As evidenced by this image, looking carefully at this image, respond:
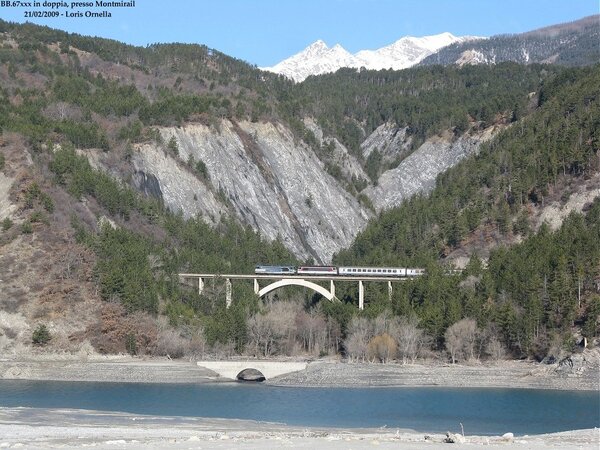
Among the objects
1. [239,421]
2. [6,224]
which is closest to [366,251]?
[6,224]

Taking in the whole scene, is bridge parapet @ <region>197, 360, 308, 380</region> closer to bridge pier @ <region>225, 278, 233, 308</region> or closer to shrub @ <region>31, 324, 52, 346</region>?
shrub @ <region>31, 324, 52, 346</region>

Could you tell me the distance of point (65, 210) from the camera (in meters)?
133

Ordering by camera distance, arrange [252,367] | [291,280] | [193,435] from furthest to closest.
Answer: [291,280], [252,367], [193,435]

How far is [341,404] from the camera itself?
85.9 m

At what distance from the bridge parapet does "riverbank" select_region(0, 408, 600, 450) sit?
108 ft

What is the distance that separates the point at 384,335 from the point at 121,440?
64.0 m

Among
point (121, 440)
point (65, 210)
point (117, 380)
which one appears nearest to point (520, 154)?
point (65, 210)

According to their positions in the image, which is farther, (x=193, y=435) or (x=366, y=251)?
(x=366, y=251)

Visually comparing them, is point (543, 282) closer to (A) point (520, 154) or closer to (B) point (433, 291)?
(B) point (433, 291)

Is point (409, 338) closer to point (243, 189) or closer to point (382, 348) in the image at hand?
point (382, 348)

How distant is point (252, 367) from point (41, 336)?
1997 cm

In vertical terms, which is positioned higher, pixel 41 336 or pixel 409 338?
pixel 409 338

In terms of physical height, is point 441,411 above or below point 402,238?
below

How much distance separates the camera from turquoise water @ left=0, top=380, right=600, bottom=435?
7481cm
